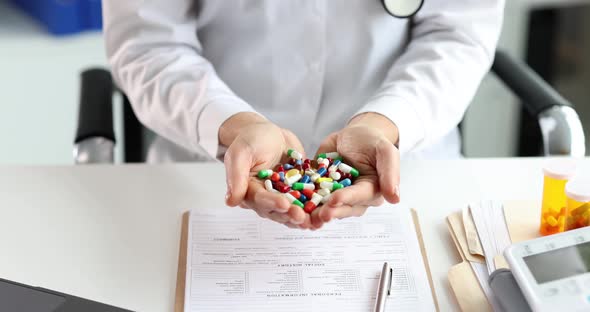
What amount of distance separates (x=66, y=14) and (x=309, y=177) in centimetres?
119

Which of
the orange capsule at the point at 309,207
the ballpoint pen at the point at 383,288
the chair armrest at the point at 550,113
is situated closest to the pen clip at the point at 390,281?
the ballpoint pen at the point at 383,288

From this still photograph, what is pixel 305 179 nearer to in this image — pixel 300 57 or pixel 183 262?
pixel 183 262

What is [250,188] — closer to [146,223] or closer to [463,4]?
[146,223]

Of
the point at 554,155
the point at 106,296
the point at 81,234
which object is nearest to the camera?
the point at 106,296

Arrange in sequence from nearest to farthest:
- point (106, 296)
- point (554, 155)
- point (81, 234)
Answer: point (106, 296) < point (81, 234) < point (554, 155)

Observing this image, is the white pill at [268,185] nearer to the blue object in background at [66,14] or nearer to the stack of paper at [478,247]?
the stack of paper at [478,247]

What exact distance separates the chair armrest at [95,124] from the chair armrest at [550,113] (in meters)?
0.63

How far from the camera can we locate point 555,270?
713mm

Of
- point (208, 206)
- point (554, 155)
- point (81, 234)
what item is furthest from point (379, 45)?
point (81, 234)

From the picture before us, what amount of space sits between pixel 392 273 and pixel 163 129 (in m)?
0.48

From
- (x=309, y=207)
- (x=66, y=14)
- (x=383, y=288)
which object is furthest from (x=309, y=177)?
(x=66, y=14)

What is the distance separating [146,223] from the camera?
2.99 ft

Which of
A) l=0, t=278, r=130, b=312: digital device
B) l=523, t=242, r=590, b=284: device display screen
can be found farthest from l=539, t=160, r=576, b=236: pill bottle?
l=0, t=278, r=130, b=312: digital device

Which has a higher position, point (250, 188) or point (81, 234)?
point (250, 188)
